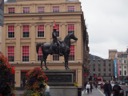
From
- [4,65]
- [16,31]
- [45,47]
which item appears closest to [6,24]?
[16,31]

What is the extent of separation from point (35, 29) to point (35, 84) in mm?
58469

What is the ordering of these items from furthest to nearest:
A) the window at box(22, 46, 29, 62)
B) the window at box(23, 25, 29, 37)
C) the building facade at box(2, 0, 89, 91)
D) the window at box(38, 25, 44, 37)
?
the window at box(23, 25, 29, 37) < the window at box(38, 25, 44, 37) < the window at box(22, 46, 29, 62) < the building facade at box(2, 0, 89, 91)

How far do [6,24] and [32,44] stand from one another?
6.37 m

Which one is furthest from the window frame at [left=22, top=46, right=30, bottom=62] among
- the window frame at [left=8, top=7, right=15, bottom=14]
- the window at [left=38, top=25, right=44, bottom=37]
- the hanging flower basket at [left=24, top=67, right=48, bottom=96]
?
the hanging flower basket at [left=24, top=67, right=48, bottom=96]

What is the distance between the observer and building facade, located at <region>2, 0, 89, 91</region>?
75812mm

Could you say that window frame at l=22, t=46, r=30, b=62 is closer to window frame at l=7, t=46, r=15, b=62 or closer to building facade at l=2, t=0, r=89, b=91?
building facade at l=2, t=0, r=89, b=91

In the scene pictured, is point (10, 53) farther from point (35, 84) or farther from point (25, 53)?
point (35, 84)

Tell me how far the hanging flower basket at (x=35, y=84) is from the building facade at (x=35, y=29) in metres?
54.9

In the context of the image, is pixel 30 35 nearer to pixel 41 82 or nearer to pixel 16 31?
pixel 16 31

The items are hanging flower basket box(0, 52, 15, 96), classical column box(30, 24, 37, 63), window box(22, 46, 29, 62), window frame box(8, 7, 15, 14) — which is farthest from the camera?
window frame box(8, 7, 15, 14)

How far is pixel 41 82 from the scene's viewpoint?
1973 cm

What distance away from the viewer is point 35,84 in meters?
19.6

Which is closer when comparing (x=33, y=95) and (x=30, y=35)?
(x=33, y=95)

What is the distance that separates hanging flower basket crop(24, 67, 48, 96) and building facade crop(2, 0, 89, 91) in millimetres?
54867
